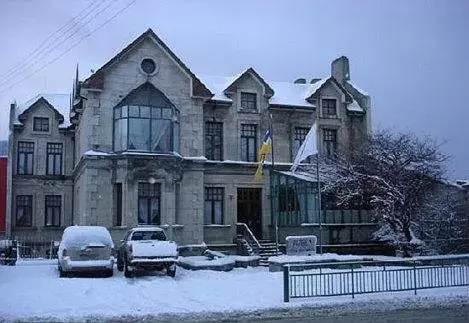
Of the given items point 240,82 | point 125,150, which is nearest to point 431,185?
point 240,82

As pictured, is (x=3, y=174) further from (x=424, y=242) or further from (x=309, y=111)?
(x=424, y=242)

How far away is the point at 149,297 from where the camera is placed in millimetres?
18016

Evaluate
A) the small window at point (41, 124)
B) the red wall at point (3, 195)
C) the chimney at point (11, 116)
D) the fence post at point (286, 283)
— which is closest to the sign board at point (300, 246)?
the fence post at point (286, 283)

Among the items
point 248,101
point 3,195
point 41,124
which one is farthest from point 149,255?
point 41,124

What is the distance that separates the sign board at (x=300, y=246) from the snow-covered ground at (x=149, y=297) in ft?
16.3

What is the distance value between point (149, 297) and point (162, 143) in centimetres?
1587

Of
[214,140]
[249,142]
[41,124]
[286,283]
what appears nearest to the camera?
[286,283]

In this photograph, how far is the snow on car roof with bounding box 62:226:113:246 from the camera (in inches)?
899

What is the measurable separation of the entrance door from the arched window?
673 centimetres

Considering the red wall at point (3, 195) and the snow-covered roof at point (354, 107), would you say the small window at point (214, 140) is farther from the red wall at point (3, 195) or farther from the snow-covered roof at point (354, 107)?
the red wall at point (3, 195)

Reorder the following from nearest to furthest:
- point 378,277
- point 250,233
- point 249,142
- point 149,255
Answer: point 378,277, point 149,255, point 250,233, point 249,142

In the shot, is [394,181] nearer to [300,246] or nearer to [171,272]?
[300,246]

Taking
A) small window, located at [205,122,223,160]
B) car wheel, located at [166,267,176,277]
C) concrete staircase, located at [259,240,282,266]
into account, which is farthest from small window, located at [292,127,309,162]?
car wheel, located at [166,267,176,277]

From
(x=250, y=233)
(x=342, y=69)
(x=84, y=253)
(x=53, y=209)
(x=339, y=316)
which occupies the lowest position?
(x=339, y=316)
